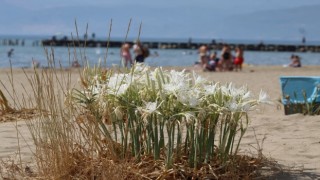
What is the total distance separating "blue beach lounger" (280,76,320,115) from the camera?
8992 millimetres

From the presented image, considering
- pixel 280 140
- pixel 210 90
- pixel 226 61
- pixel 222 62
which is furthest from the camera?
pixel 226 61

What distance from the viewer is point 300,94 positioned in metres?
9.52

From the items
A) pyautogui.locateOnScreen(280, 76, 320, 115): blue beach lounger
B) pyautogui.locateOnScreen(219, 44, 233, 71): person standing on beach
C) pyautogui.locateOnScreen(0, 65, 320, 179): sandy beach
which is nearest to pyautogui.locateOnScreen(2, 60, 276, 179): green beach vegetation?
pyautogui.locateOnScreen(0, 65, 320, 179): sandy beach

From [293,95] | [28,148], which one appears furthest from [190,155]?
[293,95]

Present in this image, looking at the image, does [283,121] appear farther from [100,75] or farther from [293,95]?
[100,75]

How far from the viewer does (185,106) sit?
15.2 ft

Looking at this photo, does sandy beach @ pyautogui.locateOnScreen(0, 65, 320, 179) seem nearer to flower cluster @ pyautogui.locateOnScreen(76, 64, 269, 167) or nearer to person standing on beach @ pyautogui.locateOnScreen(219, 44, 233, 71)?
flower cluster @ pyautogui.locateOnScreen(76, 64, 269, 167)

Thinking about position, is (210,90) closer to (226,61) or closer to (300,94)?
(300,94)

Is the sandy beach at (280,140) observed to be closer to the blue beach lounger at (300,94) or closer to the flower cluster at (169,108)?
the blue beach lounger at (300,94)

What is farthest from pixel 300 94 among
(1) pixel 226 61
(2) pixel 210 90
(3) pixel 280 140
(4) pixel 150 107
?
(1) pixel 226 61

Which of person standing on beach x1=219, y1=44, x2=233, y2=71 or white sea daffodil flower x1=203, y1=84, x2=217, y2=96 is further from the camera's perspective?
person standing on beach x1=219, y1=44, x2=233, y2=71

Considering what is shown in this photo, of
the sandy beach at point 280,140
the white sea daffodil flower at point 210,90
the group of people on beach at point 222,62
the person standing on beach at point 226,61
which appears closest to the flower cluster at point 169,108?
the white sea daffodil flower at point 210,90

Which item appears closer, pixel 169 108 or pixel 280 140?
pixel 169 108

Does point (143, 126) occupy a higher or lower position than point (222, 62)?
higher
